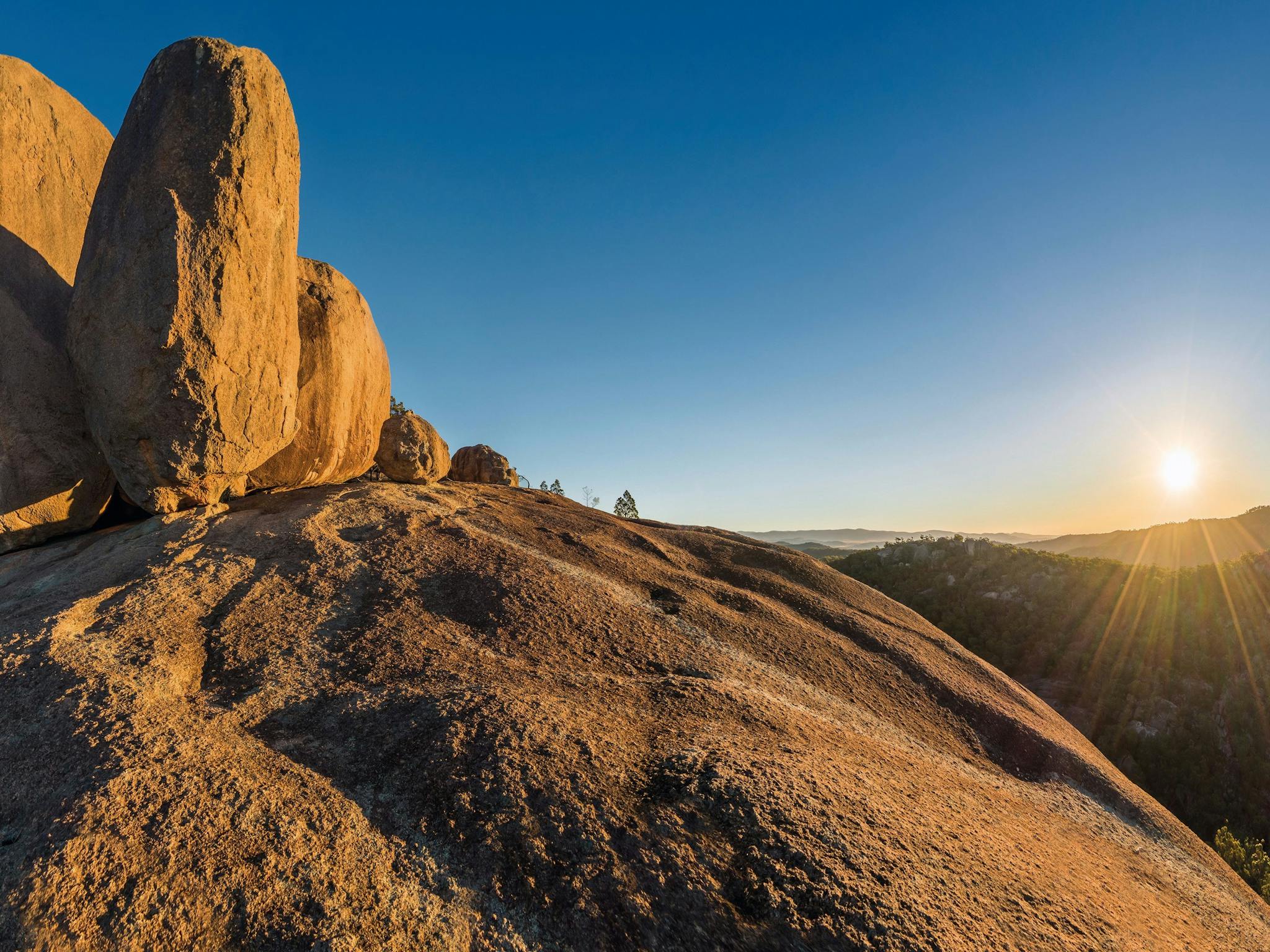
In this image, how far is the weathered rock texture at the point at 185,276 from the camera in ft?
24.6

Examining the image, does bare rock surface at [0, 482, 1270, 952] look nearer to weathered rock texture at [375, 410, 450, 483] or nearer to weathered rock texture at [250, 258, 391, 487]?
weathered rock texture at [250, 258, 391, 487]

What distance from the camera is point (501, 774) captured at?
3908mm

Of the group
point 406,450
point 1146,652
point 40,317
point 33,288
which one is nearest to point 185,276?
point 40,317

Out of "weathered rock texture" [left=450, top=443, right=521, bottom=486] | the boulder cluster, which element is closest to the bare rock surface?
the boulder cluster

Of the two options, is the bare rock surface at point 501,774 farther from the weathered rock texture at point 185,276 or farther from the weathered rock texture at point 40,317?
the weathered rock texture at point 185,276

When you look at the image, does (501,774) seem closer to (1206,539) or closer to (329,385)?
(329,385)

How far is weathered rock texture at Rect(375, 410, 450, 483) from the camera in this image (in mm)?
11992

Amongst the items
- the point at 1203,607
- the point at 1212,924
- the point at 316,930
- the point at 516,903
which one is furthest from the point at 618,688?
the point at 1203,607

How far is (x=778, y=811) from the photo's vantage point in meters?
3.85

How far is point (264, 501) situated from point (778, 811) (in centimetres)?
881

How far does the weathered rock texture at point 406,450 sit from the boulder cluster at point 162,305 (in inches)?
63.6

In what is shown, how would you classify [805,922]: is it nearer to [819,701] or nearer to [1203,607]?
[819,701]

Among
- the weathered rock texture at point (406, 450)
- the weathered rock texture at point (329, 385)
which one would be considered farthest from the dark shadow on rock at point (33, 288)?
the weathered rock texture at point (406, 450)

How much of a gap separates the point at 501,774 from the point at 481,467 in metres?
13.7
